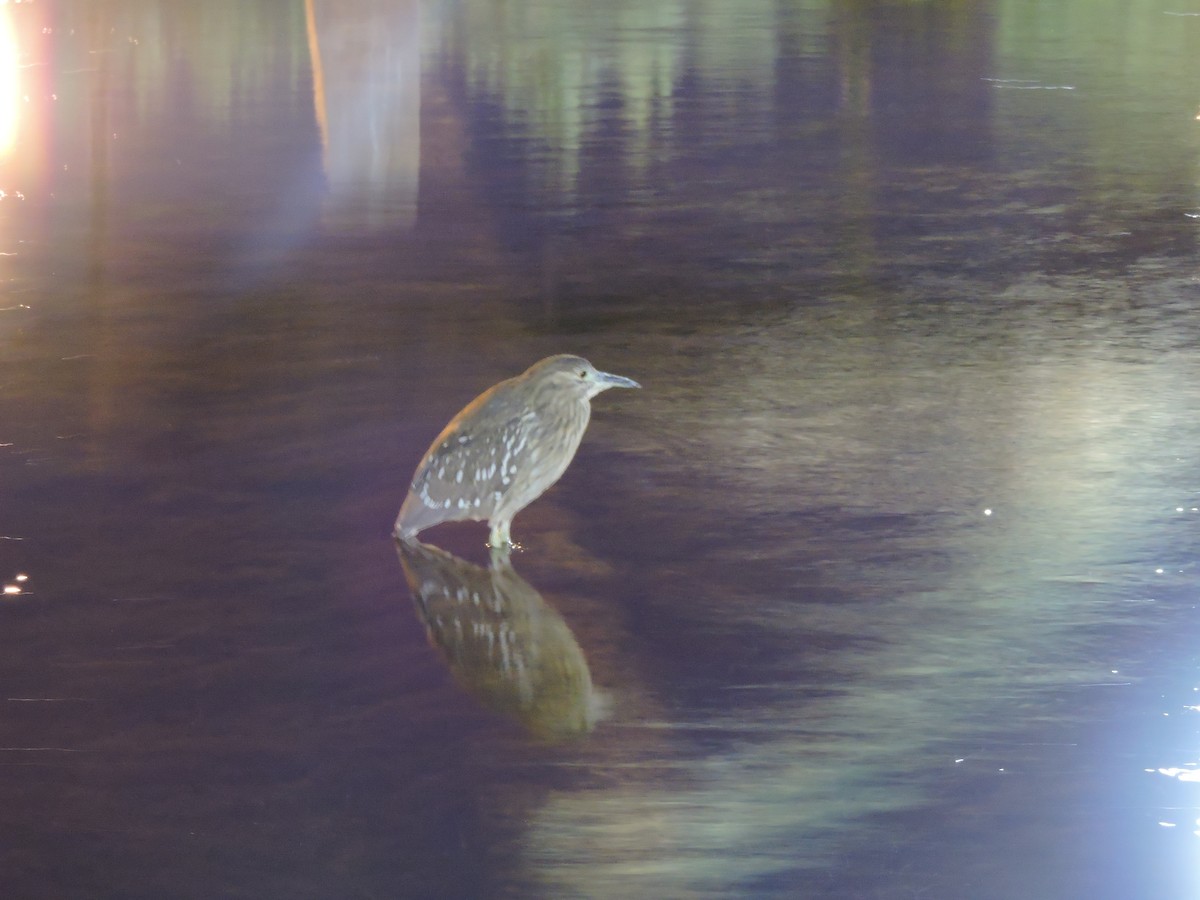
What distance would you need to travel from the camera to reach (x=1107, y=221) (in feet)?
36.6

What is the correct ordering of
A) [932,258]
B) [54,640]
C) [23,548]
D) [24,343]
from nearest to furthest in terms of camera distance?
[54,640], [23,548], [24,343], [932,258]

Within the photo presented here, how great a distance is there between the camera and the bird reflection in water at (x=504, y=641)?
4871mm

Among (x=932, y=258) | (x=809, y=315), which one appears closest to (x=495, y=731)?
(x=809, y=315)

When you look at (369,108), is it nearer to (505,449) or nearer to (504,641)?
(505,449)

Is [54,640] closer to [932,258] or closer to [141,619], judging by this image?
[141,619]

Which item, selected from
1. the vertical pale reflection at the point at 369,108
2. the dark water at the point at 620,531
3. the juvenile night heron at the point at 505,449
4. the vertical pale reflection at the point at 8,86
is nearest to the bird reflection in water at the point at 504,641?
the dark water at the point at 620,531

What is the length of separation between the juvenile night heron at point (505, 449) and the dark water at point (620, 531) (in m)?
0.19

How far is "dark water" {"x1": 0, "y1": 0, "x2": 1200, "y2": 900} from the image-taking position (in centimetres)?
424

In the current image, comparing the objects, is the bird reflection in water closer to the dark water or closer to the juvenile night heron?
the dark water

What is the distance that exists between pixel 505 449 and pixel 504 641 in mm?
766

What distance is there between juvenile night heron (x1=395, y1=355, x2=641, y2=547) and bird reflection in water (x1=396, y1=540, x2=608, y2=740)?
0.18 meters

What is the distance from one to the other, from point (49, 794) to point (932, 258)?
685 cm

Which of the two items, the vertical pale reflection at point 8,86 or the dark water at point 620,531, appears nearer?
the dark water at point 620,531

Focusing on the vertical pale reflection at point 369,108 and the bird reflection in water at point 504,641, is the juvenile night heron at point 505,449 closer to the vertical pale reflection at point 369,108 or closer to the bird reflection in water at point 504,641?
the bird reflection in water at point 504,641
